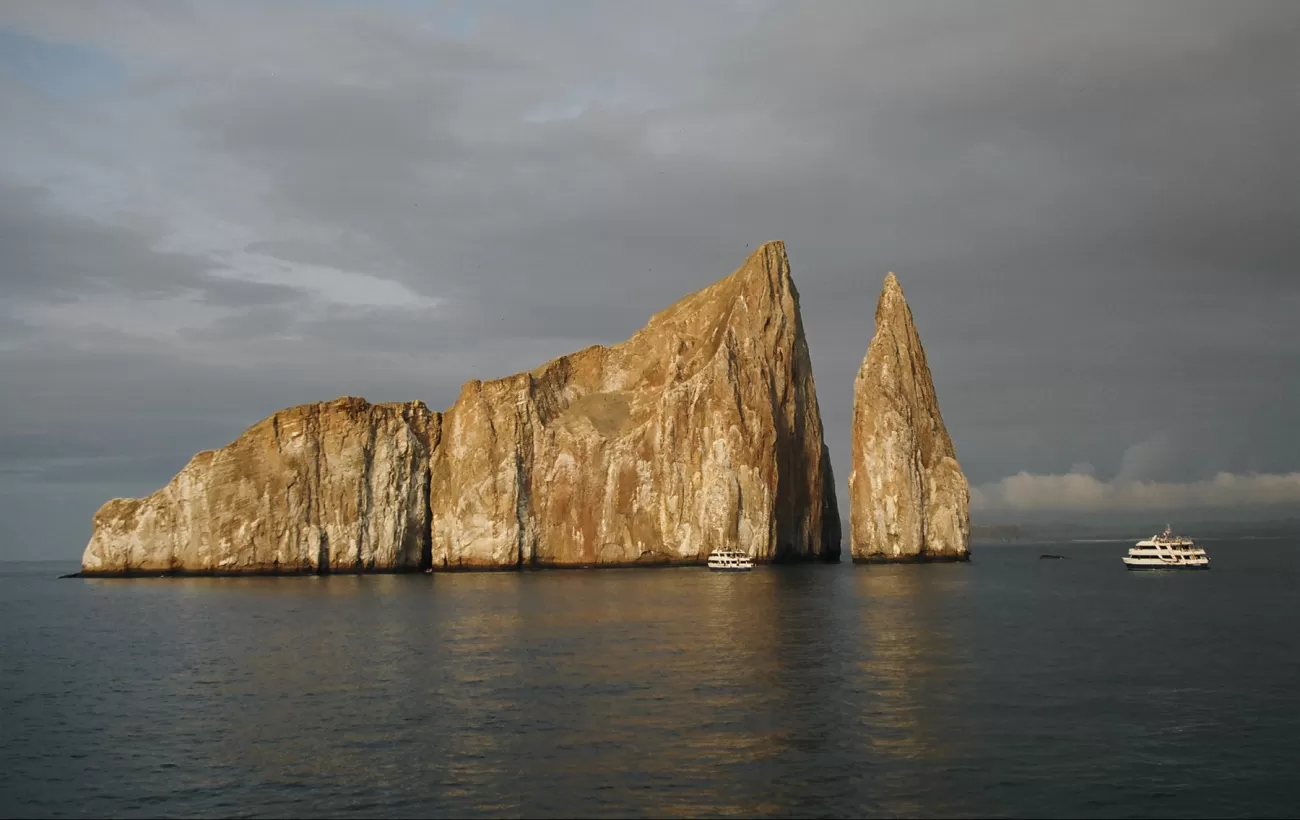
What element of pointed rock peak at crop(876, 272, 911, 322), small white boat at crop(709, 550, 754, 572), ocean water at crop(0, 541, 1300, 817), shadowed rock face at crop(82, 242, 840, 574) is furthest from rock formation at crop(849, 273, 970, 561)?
ocean water at crop(0, 541, 1300, 817)

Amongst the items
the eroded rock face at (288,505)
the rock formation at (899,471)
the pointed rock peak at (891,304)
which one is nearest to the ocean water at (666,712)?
the rock formation at (899,471)

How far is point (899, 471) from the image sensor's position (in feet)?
364

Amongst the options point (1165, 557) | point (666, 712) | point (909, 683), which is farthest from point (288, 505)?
point (666, 712)

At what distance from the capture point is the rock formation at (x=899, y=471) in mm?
111750

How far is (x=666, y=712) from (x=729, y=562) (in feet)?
233

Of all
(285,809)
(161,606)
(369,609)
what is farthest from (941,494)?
(285,809)

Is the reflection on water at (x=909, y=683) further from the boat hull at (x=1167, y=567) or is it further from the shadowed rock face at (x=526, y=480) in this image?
the boat hull at (x=1167, y=567)

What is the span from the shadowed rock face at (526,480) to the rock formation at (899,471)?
921 cm

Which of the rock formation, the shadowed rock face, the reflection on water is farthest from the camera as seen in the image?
the shadowed rock face

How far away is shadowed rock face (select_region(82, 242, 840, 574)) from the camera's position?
4449 inches

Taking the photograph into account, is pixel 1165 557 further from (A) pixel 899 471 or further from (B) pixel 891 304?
(B) pixel 891 304

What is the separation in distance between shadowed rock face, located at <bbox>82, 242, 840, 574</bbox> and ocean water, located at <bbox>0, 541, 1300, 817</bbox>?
50.5m

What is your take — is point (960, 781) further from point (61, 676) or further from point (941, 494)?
point (941, 494)

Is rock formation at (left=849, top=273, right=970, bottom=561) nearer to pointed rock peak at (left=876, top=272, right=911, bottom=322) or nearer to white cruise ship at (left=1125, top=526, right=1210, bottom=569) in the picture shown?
pointed rock peak at (left=876, top=272, right=911, bottom=322)
